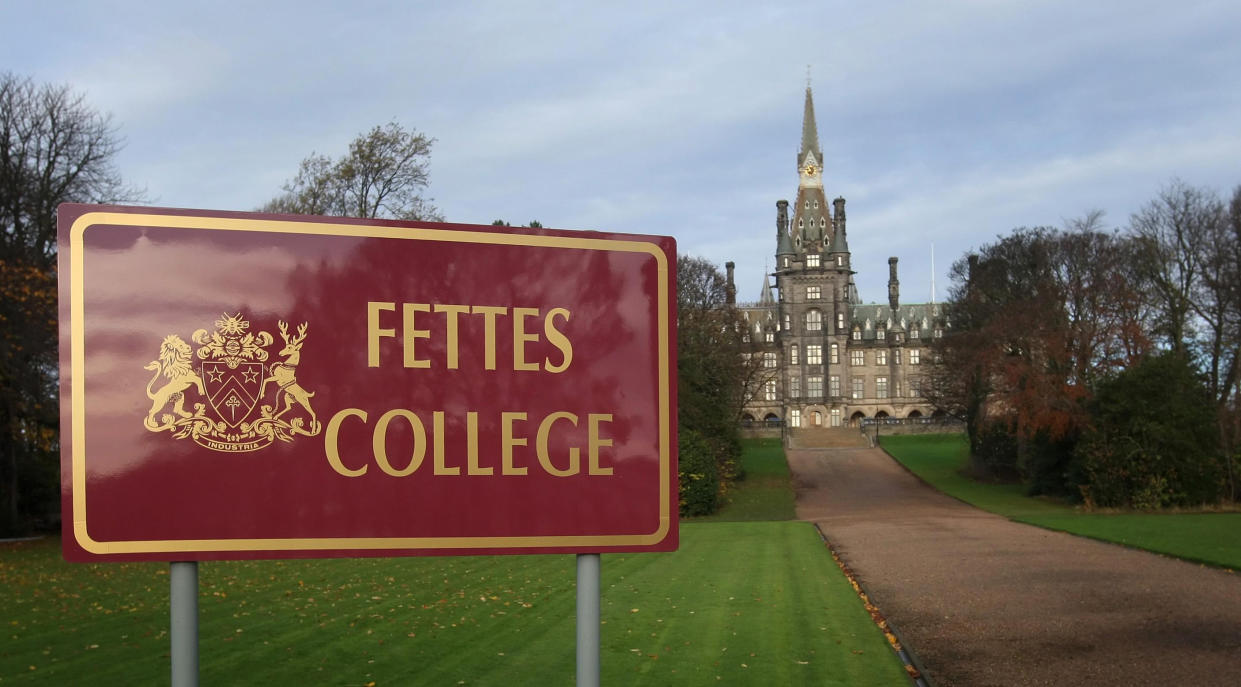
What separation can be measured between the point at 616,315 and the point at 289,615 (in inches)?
452

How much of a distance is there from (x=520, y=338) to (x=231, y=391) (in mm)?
1177

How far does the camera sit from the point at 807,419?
11212cm

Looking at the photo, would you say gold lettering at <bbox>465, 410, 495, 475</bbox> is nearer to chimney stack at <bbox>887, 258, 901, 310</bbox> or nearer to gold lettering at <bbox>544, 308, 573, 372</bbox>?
gold lettering at <bbox>544, 308, 573, 372</bbox>

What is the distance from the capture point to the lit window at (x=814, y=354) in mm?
112375

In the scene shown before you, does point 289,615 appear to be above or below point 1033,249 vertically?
below

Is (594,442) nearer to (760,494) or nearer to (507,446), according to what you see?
(507,446)

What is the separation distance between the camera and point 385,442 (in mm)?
4547

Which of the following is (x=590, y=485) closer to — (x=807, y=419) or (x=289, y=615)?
(x=289, y=615)

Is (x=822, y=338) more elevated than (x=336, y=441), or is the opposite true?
(x=822, y=338)

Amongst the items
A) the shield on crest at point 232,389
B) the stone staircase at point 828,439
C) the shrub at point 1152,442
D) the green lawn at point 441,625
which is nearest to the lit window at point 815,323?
the stone staircase at point 828,439

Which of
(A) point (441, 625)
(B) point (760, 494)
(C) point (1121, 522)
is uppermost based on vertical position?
(A) point (441, 625)

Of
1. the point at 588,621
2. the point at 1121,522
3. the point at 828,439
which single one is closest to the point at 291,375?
the point at 588,621

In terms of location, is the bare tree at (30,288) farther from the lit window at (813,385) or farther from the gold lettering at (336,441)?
the lit window at (813,385)

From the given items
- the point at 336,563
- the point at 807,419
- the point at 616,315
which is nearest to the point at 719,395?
the point at 336,563
